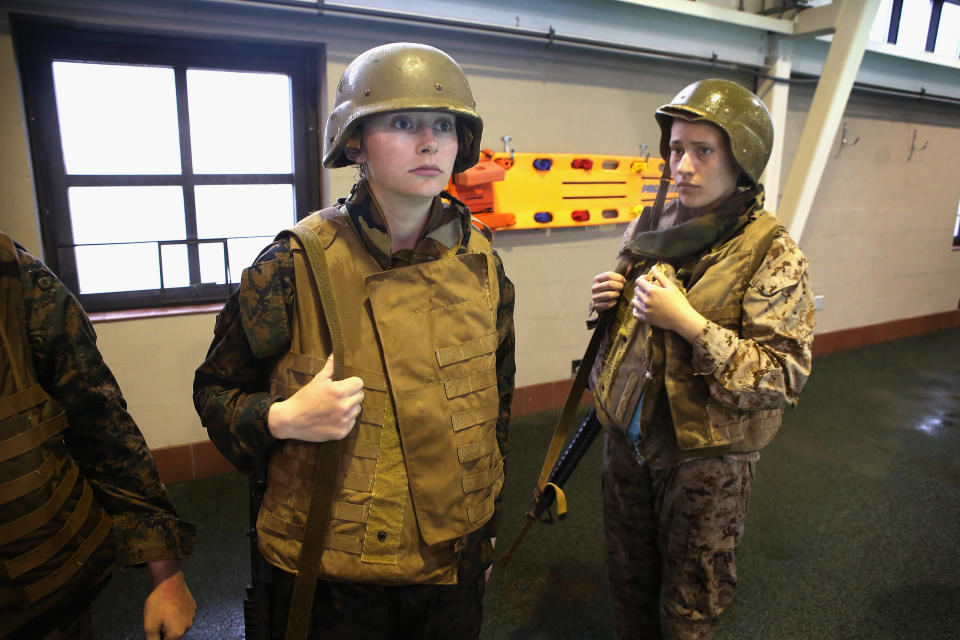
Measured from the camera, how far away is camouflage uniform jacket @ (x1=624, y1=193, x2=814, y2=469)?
1.22m

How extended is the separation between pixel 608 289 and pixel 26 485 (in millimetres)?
1257

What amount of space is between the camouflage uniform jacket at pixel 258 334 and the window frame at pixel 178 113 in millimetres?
1850

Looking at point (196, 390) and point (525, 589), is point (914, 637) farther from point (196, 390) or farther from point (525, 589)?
point (196, 390)

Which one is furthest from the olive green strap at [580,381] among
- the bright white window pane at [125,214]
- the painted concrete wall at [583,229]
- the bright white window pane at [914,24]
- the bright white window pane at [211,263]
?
the bright white window pane at [914,24]

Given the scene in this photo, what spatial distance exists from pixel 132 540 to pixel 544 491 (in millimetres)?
1052

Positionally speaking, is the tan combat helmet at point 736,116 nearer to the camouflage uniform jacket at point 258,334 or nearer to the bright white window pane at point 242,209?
the camouflage uniform jacket at point 258,334

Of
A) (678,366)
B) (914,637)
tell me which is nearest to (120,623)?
(678,366)

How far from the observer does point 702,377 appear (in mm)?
1319

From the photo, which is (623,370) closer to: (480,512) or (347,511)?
(480,512)

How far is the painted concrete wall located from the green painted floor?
56 centimetres

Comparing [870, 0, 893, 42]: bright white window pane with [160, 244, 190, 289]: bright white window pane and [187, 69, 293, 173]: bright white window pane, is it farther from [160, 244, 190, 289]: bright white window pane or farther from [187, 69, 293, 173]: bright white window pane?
[160, 244, 190, 289]: bright white window pane

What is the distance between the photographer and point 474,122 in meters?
1.07

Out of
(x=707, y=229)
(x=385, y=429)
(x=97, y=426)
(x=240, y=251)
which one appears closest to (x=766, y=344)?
(x=707, y=229)

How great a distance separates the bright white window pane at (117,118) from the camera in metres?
2.40
